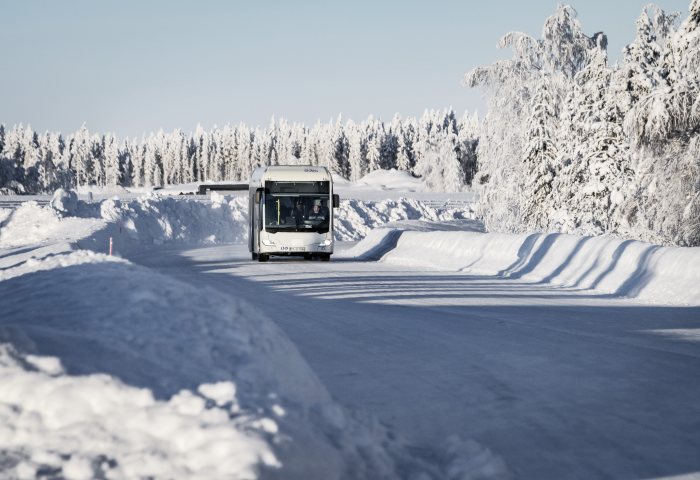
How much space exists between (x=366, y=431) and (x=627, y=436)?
172cm

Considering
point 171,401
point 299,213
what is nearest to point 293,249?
point 299,213

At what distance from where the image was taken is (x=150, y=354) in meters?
6.09

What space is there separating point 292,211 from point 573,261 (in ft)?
36.2

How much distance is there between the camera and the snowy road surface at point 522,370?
18.7 ft

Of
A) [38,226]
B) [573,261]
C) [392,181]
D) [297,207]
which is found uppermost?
[392,181]

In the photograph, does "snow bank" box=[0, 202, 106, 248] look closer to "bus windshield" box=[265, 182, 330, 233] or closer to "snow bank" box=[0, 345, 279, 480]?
"bus windshield" box=[265, 182, 330, 233]

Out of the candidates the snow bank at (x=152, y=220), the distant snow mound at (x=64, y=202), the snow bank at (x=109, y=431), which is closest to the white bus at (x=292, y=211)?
the snow bank at (x=152, y=220)

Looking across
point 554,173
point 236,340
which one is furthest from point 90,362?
point 554,173

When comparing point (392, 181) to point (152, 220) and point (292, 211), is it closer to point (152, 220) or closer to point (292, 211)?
point (152, 220)

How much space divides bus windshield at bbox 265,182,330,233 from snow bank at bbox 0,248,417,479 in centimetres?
2125

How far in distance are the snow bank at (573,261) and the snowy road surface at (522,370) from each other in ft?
2.89

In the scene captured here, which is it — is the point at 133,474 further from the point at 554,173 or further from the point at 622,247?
the point at 554,173

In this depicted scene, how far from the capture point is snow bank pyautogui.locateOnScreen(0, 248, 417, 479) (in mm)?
4184

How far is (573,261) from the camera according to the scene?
2016 cm
